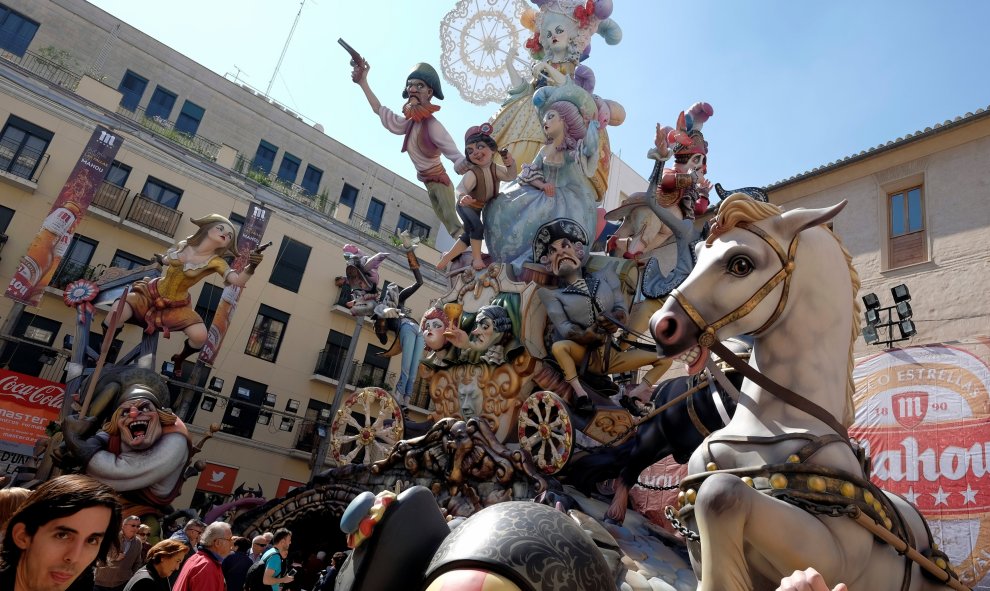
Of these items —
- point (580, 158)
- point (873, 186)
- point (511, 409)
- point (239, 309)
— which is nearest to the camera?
point (511, 409)

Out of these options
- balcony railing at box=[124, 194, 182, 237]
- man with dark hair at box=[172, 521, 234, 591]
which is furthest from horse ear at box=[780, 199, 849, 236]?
balcony railing at box=[124, 194, 182, 237]

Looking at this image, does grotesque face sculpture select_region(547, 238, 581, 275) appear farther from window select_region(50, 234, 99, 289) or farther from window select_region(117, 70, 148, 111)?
window select_region(117, 70, 148, 111)

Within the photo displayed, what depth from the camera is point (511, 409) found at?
25.9ft

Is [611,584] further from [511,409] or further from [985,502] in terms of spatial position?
[985,502]

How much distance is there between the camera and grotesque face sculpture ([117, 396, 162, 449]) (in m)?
9.09

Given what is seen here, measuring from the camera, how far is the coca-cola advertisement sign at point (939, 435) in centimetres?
970

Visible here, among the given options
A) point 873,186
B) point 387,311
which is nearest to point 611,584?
point 387,311

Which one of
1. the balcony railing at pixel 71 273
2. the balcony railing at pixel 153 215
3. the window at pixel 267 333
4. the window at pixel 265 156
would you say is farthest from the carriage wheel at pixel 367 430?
the window at pixel 265 156

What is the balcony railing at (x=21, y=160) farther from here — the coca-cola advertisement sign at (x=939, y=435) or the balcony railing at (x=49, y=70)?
the coca-cola advertisement sign at (x=939, y=435)

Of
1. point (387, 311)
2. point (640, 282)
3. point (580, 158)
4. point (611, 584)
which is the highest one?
point (580, 158)

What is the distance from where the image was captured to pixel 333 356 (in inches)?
896

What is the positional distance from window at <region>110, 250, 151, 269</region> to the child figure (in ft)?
44.8

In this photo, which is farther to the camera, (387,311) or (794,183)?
(794,183)

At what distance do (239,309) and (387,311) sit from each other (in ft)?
42.4
